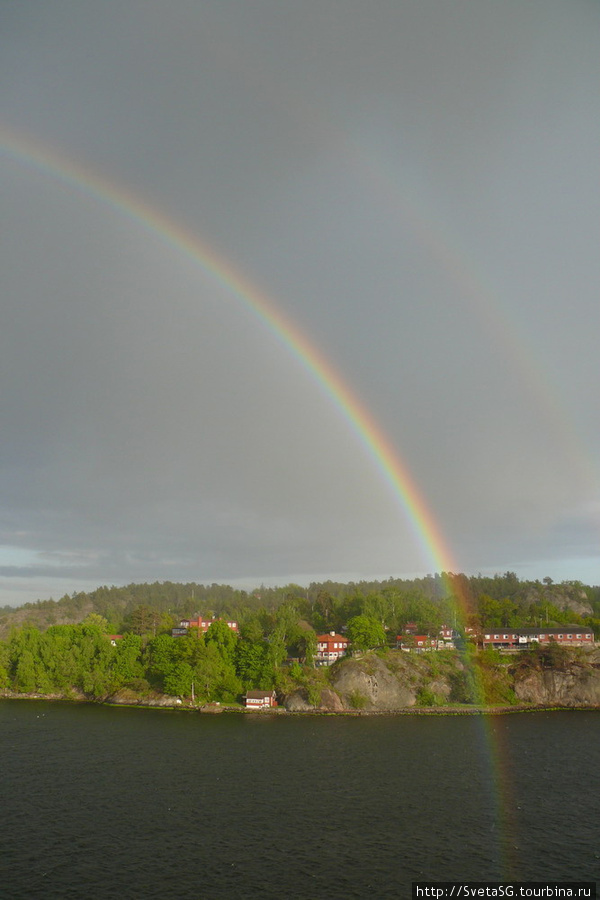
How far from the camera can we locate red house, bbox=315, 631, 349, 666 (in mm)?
111812

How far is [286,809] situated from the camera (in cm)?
4103

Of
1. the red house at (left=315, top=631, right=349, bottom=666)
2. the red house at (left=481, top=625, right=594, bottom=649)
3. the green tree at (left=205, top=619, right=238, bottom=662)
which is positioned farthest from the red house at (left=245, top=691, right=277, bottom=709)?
the red house at (left=481, top=625, right=594, bottom=649)

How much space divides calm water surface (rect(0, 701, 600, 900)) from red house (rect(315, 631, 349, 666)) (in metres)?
42.0

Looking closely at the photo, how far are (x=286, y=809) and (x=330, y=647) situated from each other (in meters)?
74.9

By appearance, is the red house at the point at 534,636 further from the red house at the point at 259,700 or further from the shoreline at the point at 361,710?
the red house at the point at 259,700

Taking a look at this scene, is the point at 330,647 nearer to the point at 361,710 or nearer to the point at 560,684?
the point at 361,710

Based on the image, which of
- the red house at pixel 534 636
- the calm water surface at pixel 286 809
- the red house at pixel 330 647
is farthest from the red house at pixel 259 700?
the red house at pixel 534 636

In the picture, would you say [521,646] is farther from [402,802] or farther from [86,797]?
[86,797]

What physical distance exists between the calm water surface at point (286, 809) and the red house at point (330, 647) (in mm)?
41996

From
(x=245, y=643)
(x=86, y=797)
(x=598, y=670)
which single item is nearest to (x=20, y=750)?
(x=86, y=797)

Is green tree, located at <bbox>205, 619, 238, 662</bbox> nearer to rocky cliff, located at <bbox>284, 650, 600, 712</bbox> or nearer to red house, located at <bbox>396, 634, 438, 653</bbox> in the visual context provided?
rocky cliff, located at <bbox>284, 650, 600, 712</bbox>

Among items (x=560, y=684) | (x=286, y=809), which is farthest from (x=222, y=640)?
(x=286, y=809)

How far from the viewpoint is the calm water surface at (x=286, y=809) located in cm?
3073

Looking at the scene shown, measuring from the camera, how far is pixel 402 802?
4244 cm
